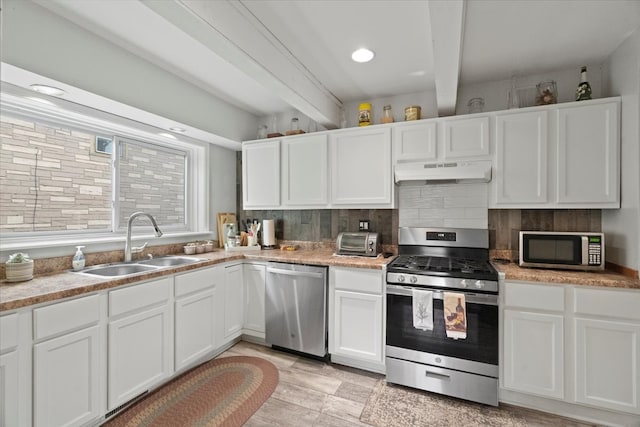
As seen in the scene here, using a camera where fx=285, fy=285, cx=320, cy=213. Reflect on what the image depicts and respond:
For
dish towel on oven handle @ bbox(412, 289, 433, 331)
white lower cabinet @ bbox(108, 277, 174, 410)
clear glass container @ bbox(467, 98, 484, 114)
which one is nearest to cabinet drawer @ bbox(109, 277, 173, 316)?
white lower cabinet @ bbox(108, 277, 174, 410)

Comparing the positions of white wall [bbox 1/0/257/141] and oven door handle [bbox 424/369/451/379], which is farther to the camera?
oven door handle [bbox 424/369/451/379]

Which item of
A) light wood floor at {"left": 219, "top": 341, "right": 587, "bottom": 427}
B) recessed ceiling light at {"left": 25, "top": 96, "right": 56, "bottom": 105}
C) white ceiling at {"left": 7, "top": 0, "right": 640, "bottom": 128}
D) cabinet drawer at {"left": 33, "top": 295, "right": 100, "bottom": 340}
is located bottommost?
light wood floor at {"left": 219, "top": 341, "right": 587, "bottom": 427}

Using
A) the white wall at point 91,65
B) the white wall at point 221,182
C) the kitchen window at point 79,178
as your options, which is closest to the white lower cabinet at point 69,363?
the kitchen window at point 79,178

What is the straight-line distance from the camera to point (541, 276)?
1892mm

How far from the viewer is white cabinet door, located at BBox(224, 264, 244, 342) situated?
266 cm

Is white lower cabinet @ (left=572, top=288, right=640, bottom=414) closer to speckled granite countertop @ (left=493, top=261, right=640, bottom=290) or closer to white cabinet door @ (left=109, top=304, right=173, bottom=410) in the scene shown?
speckled granite countertop @ (left=493, top=261, right=640, bottom=290)

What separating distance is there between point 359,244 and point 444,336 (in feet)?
3.35

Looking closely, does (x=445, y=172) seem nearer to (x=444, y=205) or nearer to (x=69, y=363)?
(x=444, y=205)

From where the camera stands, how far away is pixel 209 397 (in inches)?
78.7

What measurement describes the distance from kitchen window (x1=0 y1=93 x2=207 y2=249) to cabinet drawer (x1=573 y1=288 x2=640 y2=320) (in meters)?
3.43

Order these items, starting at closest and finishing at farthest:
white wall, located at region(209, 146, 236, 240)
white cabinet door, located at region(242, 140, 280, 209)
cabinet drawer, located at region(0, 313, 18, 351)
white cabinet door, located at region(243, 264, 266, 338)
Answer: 1. cabinet drawer, located at region(0, 313, 18, 351)
2. white cabinet door, located at region(243, 264, 266, 338)
3. white cabinet door, located at region(242, 140, 280, 209)
4. white wall, located at region(209, 146, 236, 240)

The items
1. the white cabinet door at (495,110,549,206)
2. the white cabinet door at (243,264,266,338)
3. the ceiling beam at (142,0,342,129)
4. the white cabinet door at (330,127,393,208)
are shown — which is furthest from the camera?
the white cabinet door at (243,264,266,338)

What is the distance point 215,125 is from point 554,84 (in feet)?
9.89

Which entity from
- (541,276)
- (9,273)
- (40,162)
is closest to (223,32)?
(40,162)
